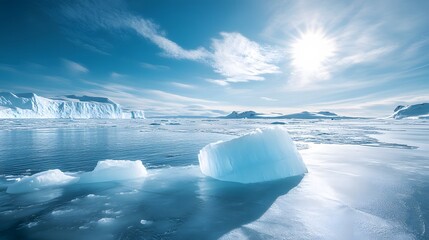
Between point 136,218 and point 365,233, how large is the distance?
3543 mm

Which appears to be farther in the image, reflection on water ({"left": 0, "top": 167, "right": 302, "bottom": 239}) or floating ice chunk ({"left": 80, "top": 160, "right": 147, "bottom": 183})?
floating ice chunk ({"left": 80, "top": 160, "right": 147, "bottom": 183})

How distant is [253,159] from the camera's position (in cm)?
648

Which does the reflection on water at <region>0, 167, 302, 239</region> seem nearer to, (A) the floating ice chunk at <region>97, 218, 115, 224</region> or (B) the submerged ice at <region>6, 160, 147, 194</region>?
(A) the floating ice chunk at <region>97, 218, 115, 224</region>

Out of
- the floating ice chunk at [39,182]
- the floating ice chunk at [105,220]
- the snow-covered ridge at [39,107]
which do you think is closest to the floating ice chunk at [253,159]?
the floating ice chunk at [105,220]

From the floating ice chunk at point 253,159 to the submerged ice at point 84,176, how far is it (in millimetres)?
2085

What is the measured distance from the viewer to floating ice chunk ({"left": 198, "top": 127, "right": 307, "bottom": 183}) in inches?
249

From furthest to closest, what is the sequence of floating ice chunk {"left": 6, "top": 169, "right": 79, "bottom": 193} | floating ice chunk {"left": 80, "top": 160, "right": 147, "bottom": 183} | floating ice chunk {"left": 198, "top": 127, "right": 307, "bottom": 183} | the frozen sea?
floating ice chunk {"left": 198, "top": 127, "right": 307, "bottom": 183} < floating ice chunk {"left": 80, "top": 160, "right": 147, "bottom": 183} < floating ice chunk {"left": 6, "top": 169, "right": 79, "bottom": 193} < the frozen sea

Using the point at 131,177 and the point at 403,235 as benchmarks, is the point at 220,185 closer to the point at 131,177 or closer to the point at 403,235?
the point at 131,177

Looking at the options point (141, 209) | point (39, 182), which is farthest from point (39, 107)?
point (141, 209)

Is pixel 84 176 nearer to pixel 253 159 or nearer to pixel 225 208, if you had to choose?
pixel 225 208

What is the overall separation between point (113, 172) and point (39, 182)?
163 centimetres

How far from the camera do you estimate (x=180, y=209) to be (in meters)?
4.34

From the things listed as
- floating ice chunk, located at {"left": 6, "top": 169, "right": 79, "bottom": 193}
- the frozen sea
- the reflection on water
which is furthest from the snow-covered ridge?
the frozen sea

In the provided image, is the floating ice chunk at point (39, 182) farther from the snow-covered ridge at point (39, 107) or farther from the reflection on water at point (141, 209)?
the snow-covered ridge at point (39, 107)
